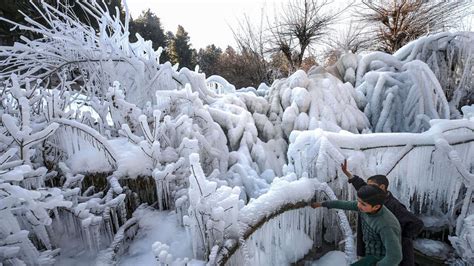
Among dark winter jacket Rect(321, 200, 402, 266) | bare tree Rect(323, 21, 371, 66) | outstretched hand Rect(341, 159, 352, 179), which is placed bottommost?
dark winter jacket Rect(321, 200, 402, 266)

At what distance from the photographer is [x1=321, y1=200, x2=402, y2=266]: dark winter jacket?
6.36 feet

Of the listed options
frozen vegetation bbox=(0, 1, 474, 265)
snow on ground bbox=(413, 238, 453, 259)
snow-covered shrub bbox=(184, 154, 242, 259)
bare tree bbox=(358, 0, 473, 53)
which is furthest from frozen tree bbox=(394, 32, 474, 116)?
bare tree bbox=(358, 0, 473, 53)

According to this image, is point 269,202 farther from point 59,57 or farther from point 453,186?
point 59,57

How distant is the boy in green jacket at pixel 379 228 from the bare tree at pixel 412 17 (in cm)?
1081

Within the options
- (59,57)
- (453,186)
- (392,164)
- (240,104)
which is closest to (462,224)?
(453,186)

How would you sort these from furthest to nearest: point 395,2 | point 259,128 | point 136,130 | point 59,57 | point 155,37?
point 155,37, point 395,2, point 259,128, point 59,57, point 136,130

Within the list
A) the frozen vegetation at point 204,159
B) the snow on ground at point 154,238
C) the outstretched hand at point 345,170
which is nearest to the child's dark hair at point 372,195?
the frozen vegetation at point 204,159

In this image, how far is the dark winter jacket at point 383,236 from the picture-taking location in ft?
6.36

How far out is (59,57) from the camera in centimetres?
379

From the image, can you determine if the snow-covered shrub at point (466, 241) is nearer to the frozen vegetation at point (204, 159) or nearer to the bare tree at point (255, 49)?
the frozen vegetation at point (204, 159)

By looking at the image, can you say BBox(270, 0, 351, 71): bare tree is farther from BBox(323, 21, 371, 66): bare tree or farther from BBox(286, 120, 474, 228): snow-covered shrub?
BBox(286, 120, 474, 228): snow-covered shrub

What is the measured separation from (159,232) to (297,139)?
174 centimetres

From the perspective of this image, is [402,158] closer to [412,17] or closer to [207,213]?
[207,213]

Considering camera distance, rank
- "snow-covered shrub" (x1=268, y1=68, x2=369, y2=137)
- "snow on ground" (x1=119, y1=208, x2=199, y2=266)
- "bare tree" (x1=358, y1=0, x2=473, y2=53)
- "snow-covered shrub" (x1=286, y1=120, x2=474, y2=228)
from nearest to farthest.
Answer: "snow on ground" (x1=119, y1=208, x2=199, y2=266)
"snow-covered shrub" (x1=286, y1=120, x2=474, y2=228)
"snow-covered shrub" (x1=268, y1=68, x2=369, y2=137)
"bare tree" (x1=358, y1=0, x2=473, y2=53)
